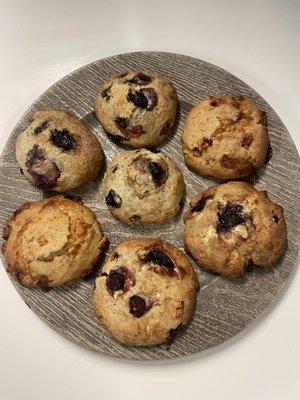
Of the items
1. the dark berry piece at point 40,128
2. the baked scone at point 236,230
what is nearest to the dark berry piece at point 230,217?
the baked scone at point 236,230

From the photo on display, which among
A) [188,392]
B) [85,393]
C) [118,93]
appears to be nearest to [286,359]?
[188,392]

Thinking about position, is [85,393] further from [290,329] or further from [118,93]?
[118,93]

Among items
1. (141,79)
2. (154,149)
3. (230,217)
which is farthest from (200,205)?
(141,79)

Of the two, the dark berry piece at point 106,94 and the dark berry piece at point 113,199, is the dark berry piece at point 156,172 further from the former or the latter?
the dark berry piece at point 106,94

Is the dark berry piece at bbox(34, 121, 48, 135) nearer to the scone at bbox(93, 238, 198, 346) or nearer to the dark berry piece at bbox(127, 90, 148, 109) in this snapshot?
the dark berry piece at bbox(127, 90, 148, 109)

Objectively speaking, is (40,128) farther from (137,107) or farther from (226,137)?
(226,137)

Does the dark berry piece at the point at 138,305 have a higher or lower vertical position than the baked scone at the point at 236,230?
lower

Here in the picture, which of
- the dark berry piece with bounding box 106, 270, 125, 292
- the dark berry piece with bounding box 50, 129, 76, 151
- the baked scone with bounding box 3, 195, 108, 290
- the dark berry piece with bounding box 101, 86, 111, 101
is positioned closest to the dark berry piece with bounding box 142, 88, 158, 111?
the dark berry piece with bounding box 101, 86, 111, 101
